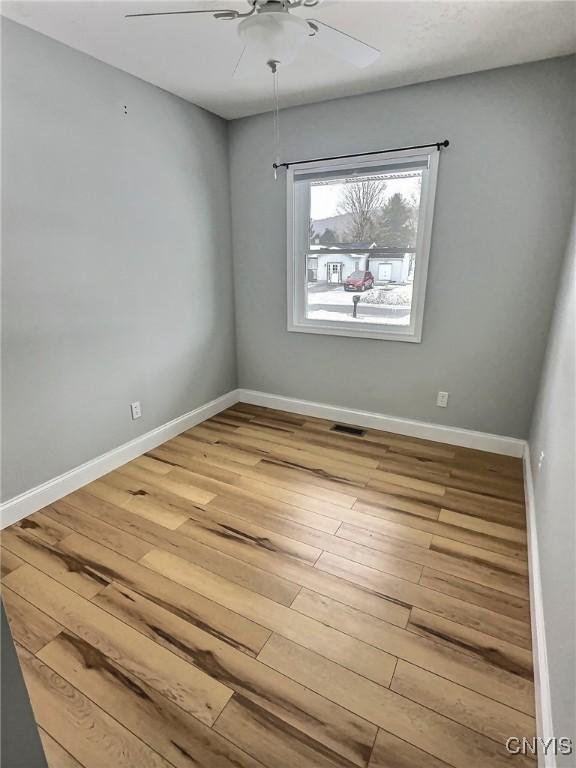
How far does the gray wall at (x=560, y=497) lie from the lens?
Answer: 1.07m

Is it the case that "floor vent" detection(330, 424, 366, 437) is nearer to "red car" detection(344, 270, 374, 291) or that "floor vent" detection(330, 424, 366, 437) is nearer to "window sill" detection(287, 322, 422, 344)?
"window sill" detection(287, 322, 422, 344)

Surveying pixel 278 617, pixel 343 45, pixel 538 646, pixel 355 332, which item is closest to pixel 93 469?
pixel 278 617

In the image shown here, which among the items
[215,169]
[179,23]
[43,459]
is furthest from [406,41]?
[43,459]

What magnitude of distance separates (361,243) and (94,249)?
74.3 inches

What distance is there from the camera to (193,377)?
3.38 metres

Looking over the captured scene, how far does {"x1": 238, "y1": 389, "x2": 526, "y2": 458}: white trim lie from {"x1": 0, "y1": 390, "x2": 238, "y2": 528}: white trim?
0.55m

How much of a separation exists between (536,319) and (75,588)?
3.03 metres

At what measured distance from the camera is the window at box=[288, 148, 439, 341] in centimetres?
280

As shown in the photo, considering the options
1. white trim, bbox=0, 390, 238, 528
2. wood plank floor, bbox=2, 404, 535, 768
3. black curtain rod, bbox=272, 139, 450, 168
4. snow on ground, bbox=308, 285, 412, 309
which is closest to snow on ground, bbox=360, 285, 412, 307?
snow on ground, bbox=308, 285, 412, 309

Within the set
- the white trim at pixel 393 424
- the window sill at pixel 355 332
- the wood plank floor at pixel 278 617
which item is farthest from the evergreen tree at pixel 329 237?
the wood plank floor at pixel 278 617

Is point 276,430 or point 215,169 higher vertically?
point 215,169

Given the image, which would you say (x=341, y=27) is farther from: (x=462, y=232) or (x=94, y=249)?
(x=94, y=249)

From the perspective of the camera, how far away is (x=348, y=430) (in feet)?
10.9

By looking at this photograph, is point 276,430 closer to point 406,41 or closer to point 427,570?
point 427,570
